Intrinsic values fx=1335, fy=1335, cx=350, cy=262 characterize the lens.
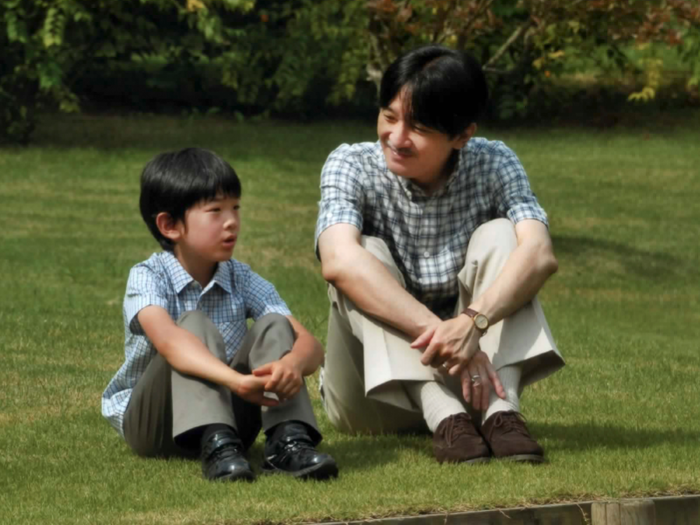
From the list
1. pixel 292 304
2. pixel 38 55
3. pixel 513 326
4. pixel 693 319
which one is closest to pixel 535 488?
pixel 513 326

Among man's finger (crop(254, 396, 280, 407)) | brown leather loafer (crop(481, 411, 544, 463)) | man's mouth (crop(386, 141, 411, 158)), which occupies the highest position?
man's mouth (crop(386, 141, 411, 158))

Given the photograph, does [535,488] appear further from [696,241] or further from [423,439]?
[696,241]

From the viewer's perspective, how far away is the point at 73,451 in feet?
16.0

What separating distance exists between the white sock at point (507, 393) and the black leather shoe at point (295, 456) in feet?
2.02

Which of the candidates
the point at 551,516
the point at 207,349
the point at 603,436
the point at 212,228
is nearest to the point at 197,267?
the point at 212,228

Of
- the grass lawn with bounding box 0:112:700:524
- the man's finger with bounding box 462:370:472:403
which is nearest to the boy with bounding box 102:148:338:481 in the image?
the grass lawn with bounding box 0:112:700:524

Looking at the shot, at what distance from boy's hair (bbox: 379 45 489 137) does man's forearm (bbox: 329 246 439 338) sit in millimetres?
534

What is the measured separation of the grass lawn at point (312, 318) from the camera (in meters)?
4.12

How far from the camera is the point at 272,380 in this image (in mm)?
4141

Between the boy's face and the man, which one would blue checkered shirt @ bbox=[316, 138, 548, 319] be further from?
the boy's face

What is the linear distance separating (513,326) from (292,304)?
15.5ft

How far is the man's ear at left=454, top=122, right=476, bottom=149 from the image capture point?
15.6ft

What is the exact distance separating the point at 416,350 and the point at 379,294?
0.25 meters

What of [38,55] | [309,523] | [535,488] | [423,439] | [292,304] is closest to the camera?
[309,523]
